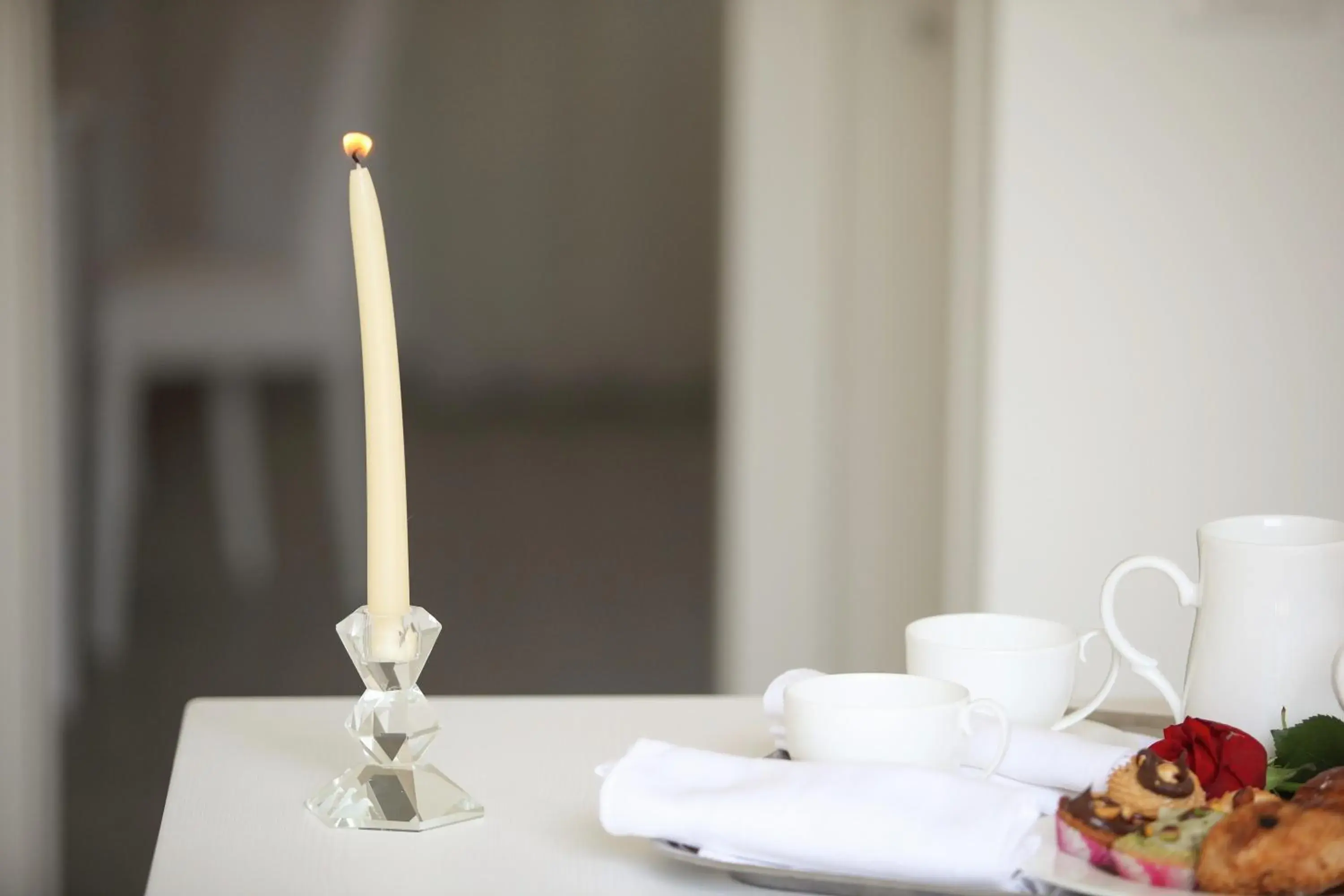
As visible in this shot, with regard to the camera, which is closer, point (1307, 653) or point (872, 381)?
point (1307, 653)

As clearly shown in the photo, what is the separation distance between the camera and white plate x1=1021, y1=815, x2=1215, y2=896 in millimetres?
Result: 475

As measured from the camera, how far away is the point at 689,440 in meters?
2.43

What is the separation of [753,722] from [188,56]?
154 centimetres

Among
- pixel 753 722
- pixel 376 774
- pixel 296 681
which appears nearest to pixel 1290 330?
pixel 753 722

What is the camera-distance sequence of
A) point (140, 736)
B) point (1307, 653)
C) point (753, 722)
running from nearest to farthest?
1. point (1307, 653)
2. point (753, 722)
3. point (140, 736)

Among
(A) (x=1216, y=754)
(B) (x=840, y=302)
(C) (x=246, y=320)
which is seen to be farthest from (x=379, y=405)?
(C) (x=246, y=320)

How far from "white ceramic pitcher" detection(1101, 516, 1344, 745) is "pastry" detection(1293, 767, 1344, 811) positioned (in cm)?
6

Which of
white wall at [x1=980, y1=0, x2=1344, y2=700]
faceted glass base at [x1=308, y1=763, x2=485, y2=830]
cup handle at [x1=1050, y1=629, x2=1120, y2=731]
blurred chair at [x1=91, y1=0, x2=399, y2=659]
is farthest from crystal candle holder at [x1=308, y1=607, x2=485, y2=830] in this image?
blurred chair at [x1=91, y1=0, x2=399, y2=659]

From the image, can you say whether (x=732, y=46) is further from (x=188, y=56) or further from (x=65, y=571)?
(x=65, y=571)

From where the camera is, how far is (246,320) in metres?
2.02

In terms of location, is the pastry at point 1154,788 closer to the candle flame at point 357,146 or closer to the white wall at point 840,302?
the candle flame at point 357,146

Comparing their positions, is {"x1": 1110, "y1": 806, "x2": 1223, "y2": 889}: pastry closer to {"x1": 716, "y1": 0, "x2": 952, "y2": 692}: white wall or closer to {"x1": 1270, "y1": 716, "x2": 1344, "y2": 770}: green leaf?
{"x1": 1270, "y1": 716, "x2": 1344, "y2": 770}: green leaf

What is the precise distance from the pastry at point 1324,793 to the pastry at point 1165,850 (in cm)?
3

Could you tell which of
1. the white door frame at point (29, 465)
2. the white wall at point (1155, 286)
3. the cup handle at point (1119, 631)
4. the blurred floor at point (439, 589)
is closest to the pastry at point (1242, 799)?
the cup handle at point (1119, 631)
